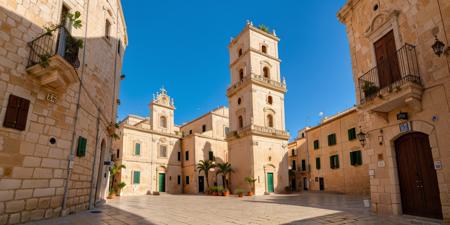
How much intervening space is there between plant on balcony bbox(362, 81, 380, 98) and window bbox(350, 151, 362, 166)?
15964 mm

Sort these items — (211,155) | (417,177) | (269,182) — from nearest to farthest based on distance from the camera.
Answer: (417,177) → (269,182) → (211,155)

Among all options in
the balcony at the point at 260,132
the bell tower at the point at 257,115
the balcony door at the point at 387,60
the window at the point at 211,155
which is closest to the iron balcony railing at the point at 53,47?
the balcony door at the point at 387,60

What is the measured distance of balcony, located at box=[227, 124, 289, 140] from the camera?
25.4 metres

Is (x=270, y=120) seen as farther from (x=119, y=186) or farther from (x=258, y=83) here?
(x=119, y=186)

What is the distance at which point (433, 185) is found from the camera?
25.0 feet

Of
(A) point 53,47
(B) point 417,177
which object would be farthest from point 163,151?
(B) point 417,177

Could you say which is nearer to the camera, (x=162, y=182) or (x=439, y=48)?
(x=439, y=48)

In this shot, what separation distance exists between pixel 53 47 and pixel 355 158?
79.0 feet

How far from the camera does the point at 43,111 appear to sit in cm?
747

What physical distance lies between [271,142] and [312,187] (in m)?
8.54

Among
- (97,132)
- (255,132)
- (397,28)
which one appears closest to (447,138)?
(397,28)

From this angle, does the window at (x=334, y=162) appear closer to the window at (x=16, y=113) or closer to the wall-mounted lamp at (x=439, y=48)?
the wall-mounted lamp at (x=439, y=48)

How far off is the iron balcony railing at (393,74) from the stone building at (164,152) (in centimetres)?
2572

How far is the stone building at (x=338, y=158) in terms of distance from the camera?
23312 millimetres
